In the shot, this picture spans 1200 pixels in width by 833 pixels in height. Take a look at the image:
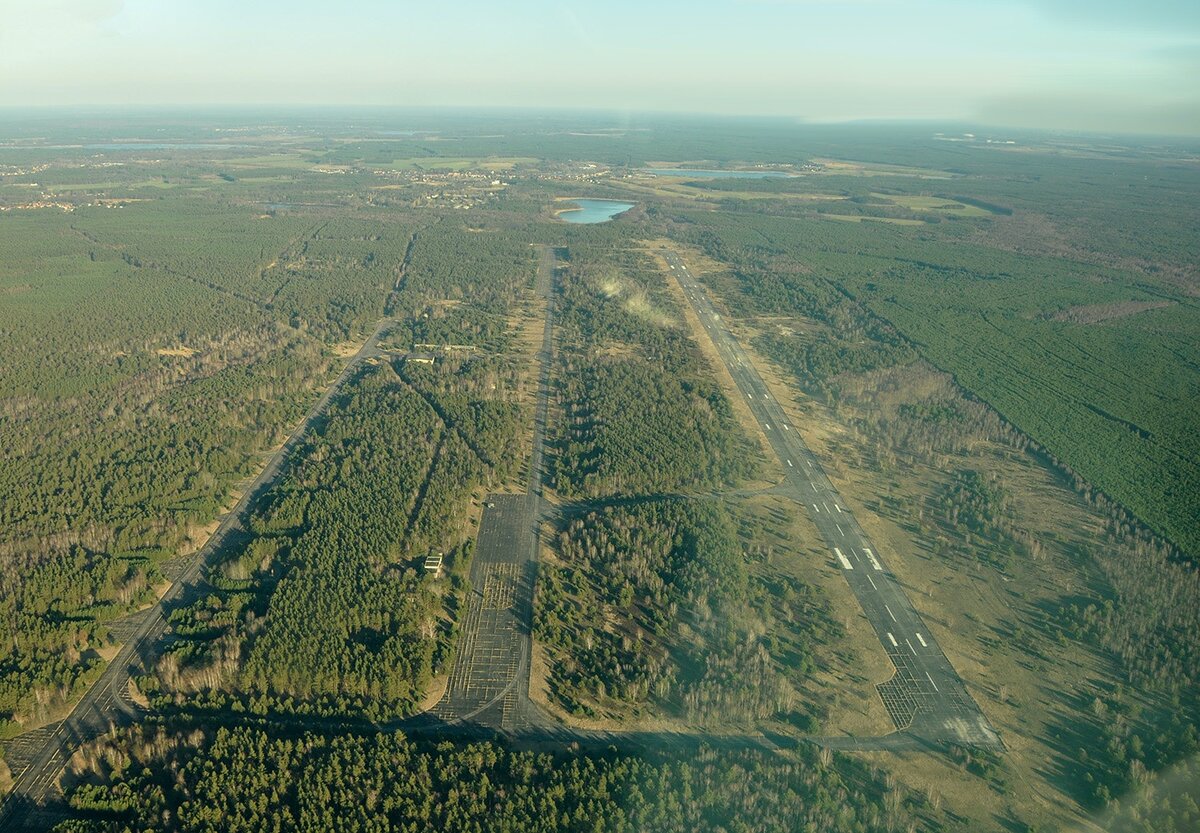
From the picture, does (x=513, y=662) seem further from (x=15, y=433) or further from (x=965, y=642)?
(x=15, y=433)

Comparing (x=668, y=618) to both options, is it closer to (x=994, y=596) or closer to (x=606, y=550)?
(x=606, y=550)

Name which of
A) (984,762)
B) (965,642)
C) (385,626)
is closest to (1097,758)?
(984,762)

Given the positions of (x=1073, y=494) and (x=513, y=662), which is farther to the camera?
(x=1073, y=494)

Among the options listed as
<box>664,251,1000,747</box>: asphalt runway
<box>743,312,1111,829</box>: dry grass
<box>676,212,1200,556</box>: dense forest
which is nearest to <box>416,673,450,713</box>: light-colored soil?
<box>743,312,1111,829</box>: dry grass

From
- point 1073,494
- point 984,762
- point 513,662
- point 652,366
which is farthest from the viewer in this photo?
point 652,366

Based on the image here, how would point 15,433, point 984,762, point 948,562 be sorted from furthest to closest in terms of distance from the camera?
1. point 15,433
2. point 948,562
3. point 984,762

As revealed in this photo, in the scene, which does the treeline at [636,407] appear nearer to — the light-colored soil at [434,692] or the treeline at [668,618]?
the treeline at [668,618]

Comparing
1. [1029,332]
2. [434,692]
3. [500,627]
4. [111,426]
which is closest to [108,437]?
[111,426]
